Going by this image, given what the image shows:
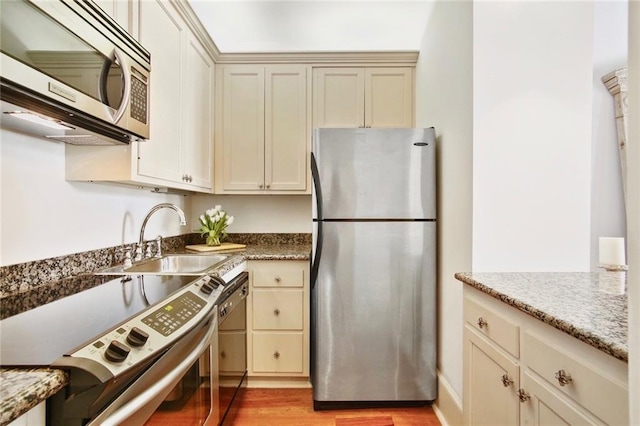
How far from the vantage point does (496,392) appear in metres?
1.12

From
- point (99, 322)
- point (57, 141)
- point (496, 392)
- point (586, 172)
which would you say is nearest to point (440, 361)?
point (496, 392)

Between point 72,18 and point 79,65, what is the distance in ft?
0.43

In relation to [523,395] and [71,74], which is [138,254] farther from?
[523,395]

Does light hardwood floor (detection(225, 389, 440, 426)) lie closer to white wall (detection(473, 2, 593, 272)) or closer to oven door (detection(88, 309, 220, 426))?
oven door (detection(88, 309, 220, 426))

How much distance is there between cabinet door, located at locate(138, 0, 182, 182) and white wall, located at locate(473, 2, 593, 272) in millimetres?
1578

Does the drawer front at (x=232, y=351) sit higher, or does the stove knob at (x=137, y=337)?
the stove knob at (x=137, y=337)

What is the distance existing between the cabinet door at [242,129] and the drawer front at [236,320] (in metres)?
0.97

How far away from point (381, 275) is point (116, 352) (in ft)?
4.90

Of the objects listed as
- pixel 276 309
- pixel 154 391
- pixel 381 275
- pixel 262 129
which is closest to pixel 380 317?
pixel 381 275

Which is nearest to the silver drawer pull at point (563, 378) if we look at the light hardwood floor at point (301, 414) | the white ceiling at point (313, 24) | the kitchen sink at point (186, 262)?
the light hardwood floor at point (301, 414)

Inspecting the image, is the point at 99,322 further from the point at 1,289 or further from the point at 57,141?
the point at 57,141

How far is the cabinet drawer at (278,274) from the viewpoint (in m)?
2.14

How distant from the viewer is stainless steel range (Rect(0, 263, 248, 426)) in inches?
25.7

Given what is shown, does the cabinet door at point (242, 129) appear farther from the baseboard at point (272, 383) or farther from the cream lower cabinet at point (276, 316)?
the baseboard at point (272, 383)
